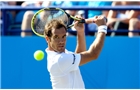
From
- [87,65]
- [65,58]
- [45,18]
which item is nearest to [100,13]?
[87,65]

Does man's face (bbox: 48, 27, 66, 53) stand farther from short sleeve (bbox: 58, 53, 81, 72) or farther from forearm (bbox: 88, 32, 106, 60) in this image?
forearm (bbox: 88, 32, 106, 60)

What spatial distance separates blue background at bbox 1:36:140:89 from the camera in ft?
22.6

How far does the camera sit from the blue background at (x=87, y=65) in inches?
271

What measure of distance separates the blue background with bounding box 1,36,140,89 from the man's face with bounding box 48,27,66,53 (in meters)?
2.71

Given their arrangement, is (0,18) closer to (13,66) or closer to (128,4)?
(13,66)

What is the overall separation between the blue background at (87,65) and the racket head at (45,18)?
1665mm

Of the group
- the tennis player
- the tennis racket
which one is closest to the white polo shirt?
the tennis player

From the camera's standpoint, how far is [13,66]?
706 cm

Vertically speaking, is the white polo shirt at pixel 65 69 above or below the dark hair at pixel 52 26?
below

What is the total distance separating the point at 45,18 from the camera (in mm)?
5227

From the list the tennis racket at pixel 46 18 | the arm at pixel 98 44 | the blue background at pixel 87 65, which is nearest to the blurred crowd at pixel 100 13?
the blue background at pixel 87 65

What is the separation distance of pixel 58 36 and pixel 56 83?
399 mm

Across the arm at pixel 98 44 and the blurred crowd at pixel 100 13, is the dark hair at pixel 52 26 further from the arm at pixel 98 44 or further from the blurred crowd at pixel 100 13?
the blurred crowd at pixel 100 13

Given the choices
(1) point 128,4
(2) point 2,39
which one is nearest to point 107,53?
(1) point 128,4
